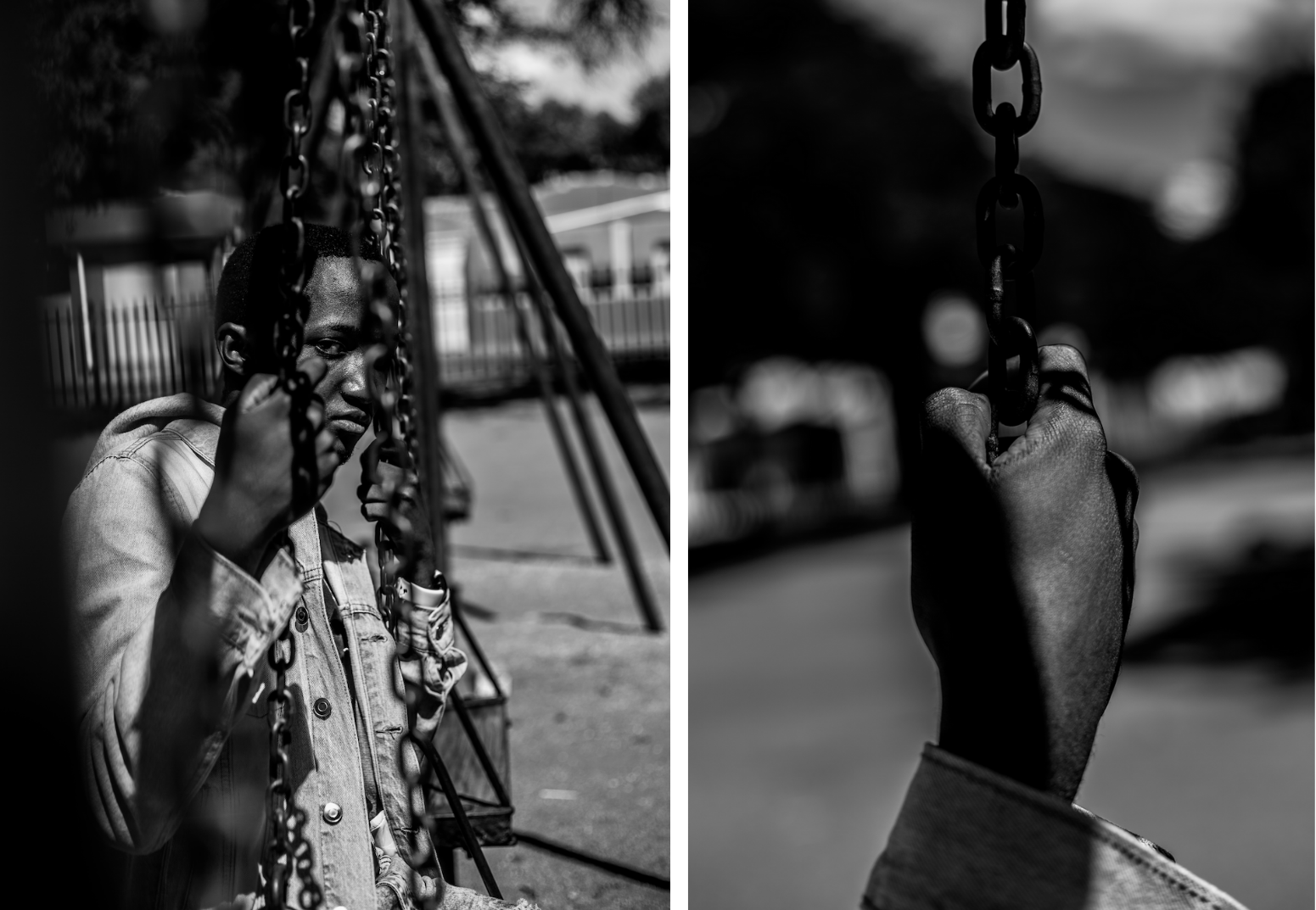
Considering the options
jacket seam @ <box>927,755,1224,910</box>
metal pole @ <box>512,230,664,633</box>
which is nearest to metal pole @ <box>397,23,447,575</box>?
metal pole @ <box>512,230,664,633</box>

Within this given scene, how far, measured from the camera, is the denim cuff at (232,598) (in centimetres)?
112

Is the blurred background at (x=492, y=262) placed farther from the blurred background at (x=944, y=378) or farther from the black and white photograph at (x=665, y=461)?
the blurred background at (x=944, y=378)

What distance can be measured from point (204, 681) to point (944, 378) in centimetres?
791

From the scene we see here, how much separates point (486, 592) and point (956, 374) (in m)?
4.15

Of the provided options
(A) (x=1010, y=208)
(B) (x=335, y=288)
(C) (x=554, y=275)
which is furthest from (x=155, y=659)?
(C) (x=554, y=275)

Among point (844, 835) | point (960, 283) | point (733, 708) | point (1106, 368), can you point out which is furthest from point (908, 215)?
point (844, 835)

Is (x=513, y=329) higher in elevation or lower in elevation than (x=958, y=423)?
lower

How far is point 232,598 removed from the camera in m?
1.13

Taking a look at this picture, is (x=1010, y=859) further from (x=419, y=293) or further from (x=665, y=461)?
(x=665, y=461)

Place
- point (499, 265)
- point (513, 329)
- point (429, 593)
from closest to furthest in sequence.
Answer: point (429, 593), point (499, 265), point (513, 329)

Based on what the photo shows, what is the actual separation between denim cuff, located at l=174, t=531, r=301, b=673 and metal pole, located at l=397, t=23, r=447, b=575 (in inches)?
72.6

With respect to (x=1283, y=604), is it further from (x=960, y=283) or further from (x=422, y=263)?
(x=422, y=263)

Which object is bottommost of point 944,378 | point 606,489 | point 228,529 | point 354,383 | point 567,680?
point 567,680

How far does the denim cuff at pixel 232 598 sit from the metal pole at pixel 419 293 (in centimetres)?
184
